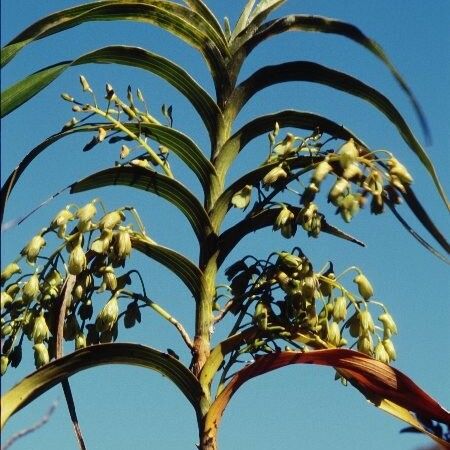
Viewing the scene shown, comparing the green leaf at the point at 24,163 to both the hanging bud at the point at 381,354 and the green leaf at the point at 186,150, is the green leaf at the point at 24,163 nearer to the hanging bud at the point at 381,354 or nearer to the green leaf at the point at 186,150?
the green leaf at the point at 186,150

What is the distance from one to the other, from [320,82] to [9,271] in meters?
0.93

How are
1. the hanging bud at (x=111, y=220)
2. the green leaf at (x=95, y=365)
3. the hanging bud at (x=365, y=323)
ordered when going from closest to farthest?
the green leaf at (x=95, y=365) → the hanging bud at (x=111, y=220) → the hanging bud at (x=365, y=323)

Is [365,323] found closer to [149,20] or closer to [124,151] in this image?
[124,151]

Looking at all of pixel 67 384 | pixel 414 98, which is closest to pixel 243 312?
pixel 67 384

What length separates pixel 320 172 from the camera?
2113 mm

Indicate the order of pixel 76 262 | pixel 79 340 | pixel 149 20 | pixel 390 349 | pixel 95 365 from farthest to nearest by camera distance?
pixel 149 20
pixel 390 349
pixel 79 340
pixel 76 262
pixel 95 365

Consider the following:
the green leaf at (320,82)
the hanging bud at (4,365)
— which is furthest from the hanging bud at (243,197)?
the hanging bud at (4,365)

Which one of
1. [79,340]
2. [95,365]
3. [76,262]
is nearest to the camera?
[95,365]

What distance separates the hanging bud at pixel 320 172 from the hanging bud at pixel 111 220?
465 mm

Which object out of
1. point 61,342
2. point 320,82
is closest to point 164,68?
point 320,82

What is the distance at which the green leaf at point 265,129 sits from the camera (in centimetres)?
237

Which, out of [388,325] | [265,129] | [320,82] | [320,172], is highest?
[320,82]

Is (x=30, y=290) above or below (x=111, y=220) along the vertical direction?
below

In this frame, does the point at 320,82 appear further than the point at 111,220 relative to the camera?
Yes
